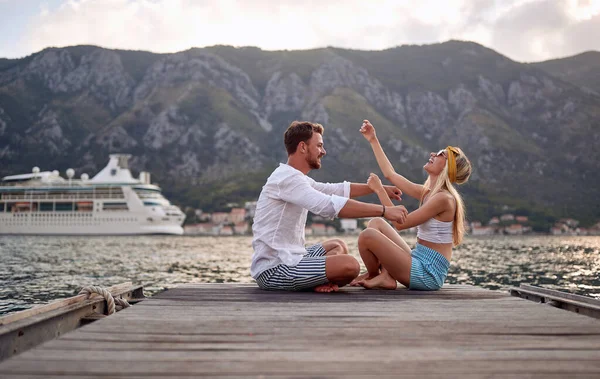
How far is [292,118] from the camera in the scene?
124 metres

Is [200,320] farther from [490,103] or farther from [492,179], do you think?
[490,103]

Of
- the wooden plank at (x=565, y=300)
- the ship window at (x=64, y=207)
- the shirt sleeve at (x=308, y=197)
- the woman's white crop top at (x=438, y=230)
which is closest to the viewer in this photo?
the wooden plank at (x=565, y=300)

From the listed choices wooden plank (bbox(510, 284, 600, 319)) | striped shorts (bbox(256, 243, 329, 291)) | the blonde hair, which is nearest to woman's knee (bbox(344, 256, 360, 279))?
striped shorts (bbox(256, 243, 329, 291))

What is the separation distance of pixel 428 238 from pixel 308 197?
1667mm

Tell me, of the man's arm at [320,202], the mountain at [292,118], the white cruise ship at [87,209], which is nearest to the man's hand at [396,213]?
the man's arm at [320,202]

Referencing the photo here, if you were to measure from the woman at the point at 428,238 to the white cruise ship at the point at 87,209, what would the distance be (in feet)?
223

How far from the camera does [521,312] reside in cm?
394

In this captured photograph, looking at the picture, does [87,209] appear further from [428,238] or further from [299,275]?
[428,238]

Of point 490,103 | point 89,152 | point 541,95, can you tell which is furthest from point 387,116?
point 89,152

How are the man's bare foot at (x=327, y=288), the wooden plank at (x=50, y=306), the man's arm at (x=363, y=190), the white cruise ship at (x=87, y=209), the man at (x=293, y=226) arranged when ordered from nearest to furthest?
the wooden plank at (x=50, y=306)
the man at (x=293, y=226)
the man's bare foot at (x=327, y=288)
the man's arm at (x=363, y=190)
the white cruise ship at (x=87, y=209)

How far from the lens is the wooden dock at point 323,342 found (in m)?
2.28

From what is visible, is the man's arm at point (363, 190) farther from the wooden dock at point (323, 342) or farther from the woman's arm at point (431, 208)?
the wooden dock at point (323, 342)

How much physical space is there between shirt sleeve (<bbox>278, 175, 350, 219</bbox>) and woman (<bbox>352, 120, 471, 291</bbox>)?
0.77 metres

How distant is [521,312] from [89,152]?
114606 mm
